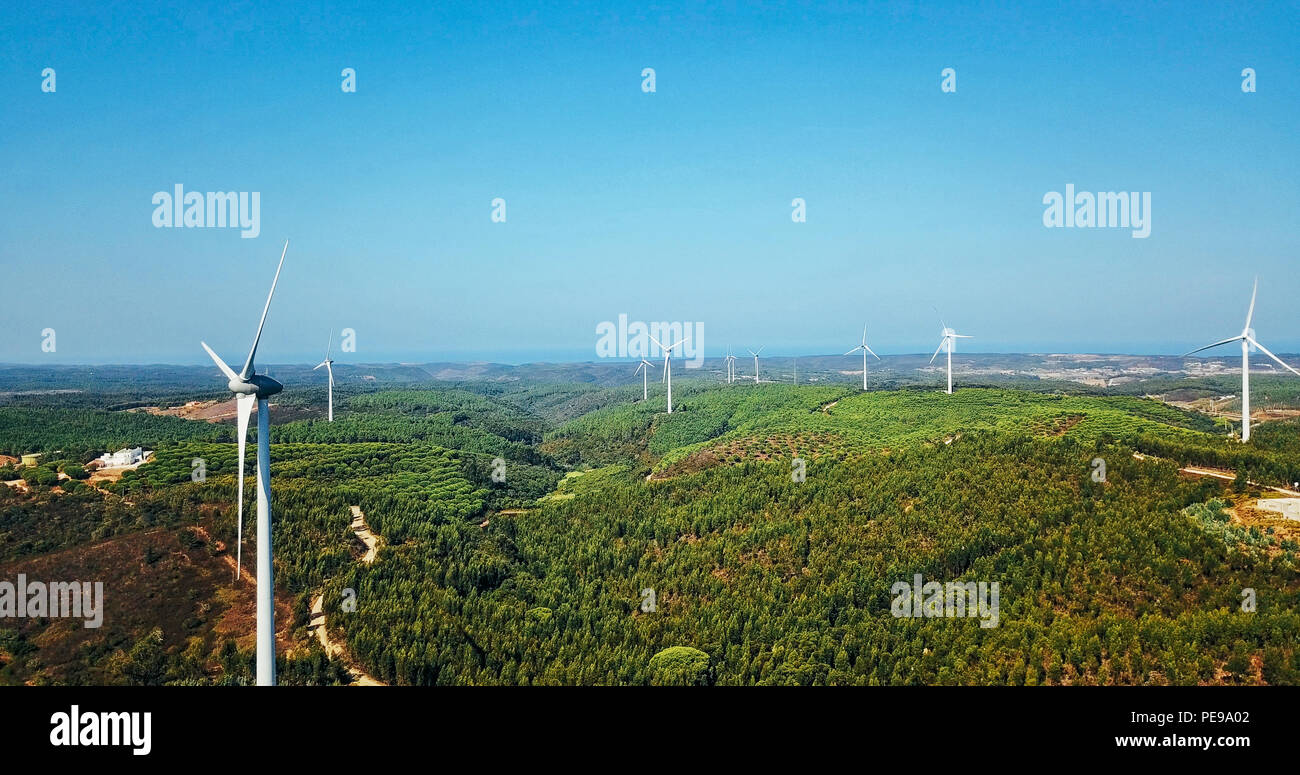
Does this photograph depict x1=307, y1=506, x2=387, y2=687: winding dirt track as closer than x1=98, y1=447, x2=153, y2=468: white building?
Yes

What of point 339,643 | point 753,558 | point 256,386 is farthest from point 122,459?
point 753,558

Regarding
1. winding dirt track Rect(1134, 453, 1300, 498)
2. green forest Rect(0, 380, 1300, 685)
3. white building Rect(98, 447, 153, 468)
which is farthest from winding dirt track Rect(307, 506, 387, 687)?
winding dirt track Rect(1134, 453, 1300, 498)

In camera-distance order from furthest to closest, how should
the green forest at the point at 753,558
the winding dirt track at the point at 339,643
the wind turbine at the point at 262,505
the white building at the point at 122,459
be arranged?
1. the white building at the point at 122,459
2. the winding dirt track at the point at 339,643
3. the green forest at the point at 753,558
4. the wind turbine at the point at 262,505

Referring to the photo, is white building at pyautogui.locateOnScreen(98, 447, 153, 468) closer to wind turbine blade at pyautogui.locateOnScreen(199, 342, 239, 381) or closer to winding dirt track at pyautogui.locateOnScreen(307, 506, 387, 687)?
winding dirt track at pyautogui.locateOnScreen(307, 506, 387, 687)

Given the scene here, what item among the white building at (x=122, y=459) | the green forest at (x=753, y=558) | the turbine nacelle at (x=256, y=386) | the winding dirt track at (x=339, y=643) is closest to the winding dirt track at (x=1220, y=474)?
the green forest at (x=753, y=558)

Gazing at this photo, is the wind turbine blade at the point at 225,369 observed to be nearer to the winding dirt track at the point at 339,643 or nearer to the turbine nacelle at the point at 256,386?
the turbine nacelle at the point at 256,386

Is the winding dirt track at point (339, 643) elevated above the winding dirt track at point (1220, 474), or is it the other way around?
the winding dirt track at point (1220, 474)
